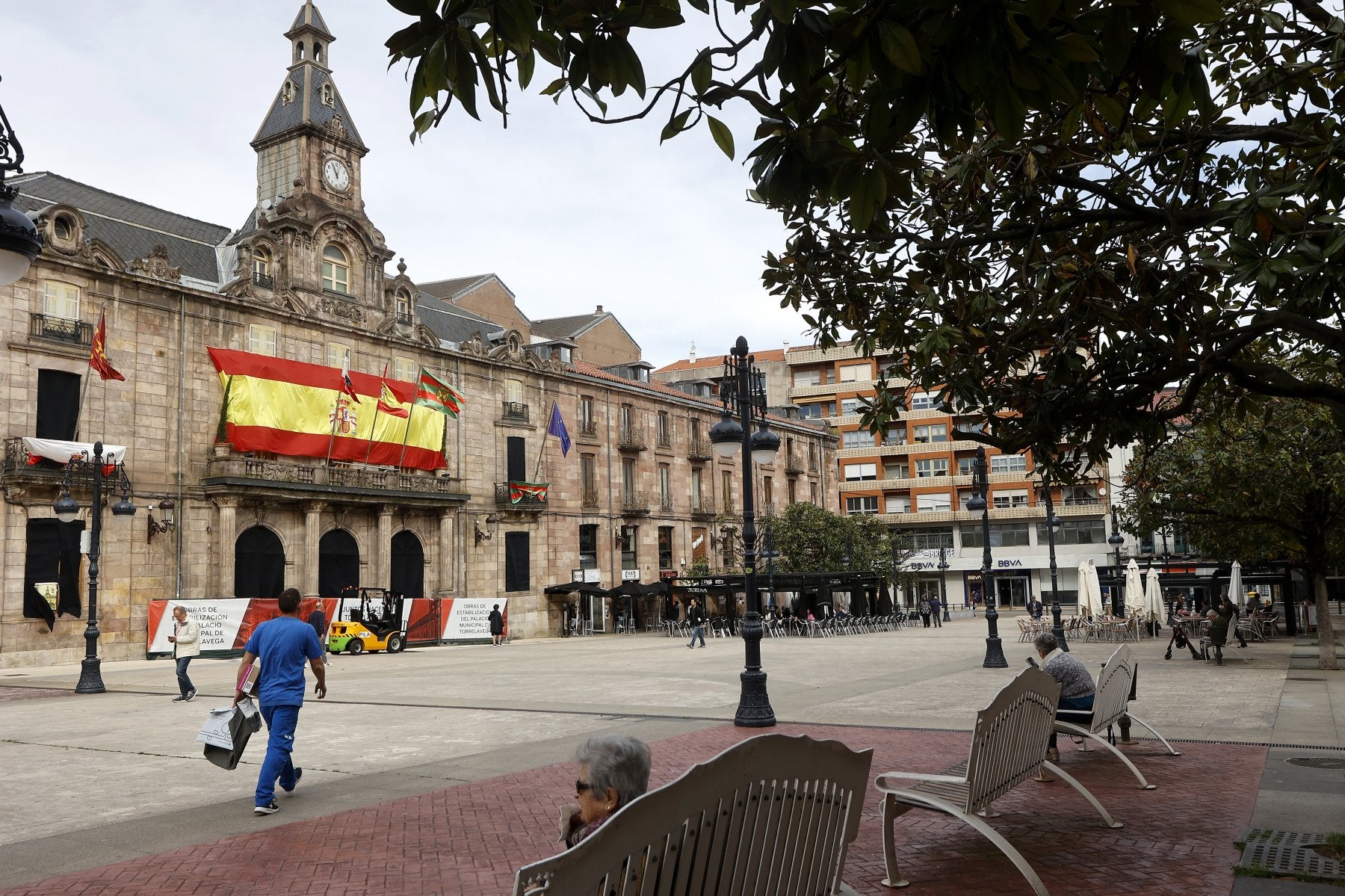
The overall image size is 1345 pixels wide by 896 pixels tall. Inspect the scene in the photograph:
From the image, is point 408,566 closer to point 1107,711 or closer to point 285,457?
point 285,457

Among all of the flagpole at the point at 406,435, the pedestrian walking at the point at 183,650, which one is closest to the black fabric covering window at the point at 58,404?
the flagpole at the point at 406,435

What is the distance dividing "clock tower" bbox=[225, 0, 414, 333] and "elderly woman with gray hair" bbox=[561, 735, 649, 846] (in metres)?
34.2

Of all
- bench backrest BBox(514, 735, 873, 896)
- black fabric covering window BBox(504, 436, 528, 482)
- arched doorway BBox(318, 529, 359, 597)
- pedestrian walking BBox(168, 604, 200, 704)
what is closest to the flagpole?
arched doorway BBox(318, 529, 359, 597)

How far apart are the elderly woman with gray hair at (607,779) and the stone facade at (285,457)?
28759 millimetres

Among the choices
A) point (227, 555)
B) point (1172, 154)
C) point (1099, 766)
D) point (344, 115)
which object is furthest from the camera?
point (344, 115)

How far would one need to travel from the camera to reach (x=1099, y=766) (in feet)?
28.2

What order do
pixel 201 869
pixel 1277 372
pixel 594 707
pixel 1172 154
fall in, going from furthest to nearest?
1. pixel 594 707
2. pixel 1172 154
3. pixel 1277 372
4. pixel 201 869

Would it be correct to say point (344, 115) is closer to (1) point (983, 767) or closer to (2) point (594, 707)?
(2) point (594, 707)

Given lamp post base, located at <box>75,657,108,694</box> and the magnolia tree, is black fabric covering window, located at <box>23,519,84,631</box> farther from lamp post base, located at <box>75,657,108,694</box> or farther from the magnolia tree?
the magnolia tree

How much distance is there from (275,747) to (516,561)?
1428 inches

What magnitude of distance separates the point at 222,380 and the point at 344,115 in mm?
12749

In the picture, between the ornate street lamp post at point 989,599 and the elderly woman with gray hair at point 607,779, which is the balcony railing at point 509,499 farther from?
the elderly woman with gray hair at point 607,779

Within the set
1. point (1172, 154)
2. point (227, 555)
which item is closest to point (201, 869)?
point (1172, 154)

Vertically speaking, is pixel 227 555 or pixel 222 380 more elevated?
pixel 222 380
